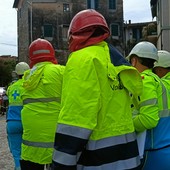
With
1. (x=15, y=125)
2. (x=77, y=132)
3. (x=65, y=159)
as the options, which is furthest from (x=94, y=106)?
(x=15, y=125)

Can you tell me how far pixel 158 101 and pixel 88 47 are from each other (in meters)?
1.01

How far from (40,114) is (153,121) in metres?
1.18

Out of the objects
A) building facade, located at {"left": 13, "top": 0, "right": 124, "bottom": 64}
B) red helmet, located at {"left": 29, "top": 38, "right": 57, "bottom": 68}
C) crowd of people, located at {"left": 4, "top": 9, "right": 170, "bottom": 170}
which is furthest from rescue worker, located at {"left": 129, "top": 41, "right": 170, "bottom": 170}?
building facade, located at {"left": 13, "top": 0, "right": 124, "bottom": 64}

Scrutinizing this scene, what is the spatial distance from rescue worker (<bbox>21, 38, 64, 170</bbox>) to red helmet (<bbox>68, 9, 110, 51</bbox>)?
4.09ft

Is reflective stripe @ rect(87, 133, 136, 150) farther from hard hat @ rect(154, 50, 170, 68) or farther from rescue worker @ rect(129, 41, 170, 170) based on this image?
hard hat @ rect(154, 50, 170, 68)

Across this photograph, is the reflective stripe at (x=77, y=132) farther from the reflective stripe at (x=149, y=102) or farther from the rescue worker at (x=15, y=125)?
the rescue worker at (x=15, y=125)

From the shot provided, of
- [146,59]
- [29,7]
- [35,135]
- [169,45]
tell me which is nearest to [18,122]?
[35,135]

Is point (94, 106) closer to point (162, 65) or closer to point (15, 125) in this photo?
point (162, 65)

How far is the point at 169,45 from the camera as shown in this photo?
14.3 meters

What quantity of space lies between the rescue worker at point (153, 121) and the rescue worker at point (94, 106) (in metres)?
0.50

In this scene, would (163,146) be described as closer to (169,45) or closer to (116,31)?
(169,45)

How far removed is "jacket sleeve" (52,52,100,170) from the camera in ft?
7.58

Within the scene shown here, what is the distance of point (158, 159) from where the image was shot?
3250 mm

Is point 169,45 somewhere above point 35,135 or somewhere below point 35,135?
above
